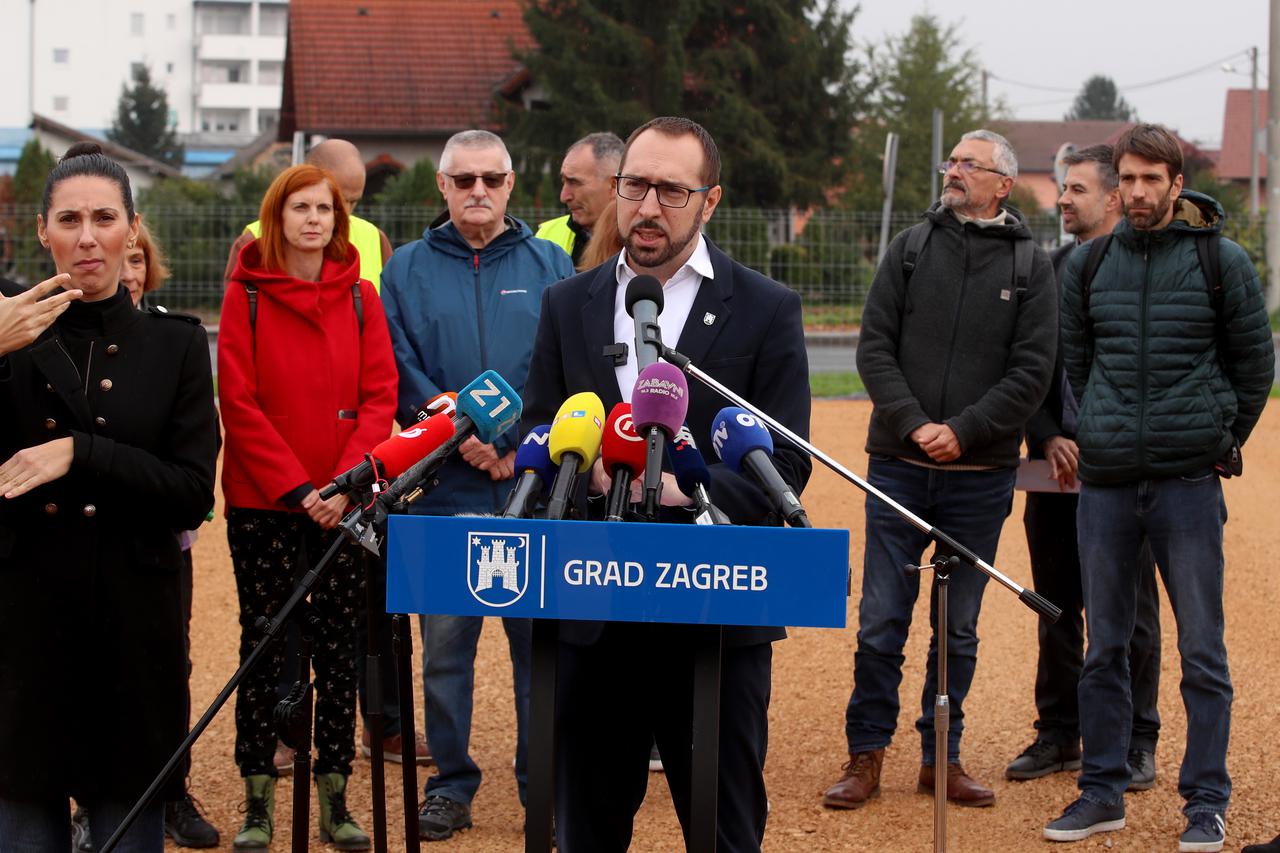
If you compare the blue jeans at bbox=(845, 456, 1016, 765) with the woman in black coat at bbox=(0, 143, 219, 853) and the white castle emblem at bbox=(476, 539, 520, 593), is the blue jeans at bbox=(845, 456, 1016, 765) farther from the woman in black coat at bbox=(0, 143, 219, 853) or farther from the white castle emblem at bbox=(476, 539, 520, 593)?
the white castle emblem at bbox=(476, 539, 520, 593)

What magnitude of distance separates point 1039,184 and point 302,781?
92.8 meters

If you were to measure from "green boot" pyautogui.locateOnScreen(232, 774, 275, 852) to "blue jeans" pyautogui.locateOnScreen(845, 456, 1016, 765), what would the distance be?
232cm

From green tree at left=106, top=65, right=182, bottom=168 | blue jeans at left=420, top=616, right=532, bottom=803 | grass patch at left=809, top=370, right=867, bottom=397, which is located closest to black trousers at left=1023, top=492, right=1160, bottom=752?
blue jeans at left=420, top=616, right=532, bottom=803

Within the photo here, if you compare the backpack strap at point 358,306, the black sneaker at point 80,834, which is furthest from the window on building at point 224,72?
the black sneaker at point 80,834

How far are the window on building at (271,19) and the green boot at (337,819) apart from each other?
117 metres

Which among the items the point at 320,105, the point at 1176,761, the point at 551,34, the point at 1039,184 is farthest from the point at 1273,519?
the point at 1039,184

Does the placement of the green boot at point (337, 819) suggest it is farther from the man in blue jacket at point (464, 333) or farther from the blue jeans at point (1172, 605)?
the blue jeans at point (1172, 605)

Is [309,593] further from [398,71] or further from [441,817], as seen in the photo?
[398,71]

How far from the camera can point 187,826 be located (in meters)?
5.86

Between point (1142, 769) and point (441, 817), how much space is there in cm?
293

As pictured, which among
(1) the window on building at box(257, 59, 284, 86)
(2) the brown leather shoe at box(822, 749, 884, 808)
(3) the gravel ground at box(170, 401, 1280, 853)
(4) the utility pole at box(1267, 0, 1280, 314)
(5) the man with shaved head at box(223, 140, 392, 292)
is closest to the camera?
(3) the gravel ground at box(170, 401, 1280, 853)

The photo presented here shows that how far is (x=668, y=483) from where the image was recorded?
3.66m

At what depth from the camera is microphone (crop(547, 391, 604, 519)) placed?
343cm

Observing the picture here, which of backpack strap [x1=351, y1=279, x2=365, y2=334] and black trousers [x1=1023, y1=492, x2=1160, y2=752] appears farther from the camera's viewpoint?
black trousers [x1=1023, y1=492, x2=1160, y2=752]
